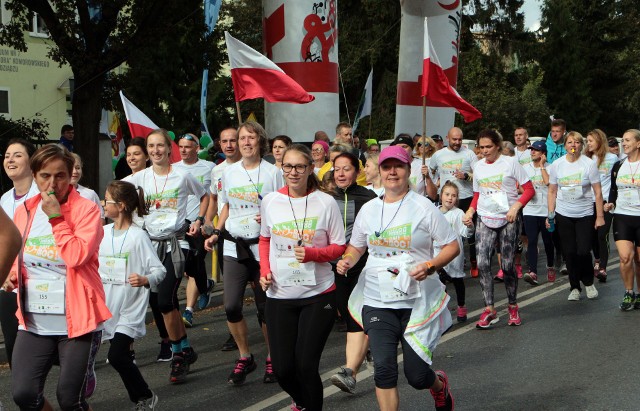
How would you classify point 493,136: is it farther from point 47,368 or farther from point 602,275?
point 47,368

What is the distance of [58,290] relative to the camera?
4.86 m

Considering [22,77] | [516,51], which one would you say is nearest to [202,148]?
[22,77]

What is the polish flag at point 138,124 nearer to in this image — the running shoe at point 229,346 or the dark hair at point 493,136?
the running shoe at point 229,346

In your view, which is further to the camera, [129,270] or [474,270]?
[474,270]

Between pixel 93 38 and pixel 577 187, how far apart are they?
377 inches

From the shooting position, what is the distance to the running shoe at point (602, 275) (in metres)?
11.9

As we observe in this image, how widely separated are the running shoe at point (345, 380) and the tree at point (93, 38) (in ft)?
35.2

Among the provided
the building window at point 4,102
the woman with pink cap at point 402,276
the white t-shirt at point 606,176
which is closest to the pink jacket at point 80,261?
the woman with pink cap at point 402,276

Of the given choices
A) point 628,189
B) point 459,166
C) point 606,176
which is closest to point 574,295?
point 628,189

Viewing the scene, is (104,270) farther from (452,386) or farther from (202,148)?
(202,148)

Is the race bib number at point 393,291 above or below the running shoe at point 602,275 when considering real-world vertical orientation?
above

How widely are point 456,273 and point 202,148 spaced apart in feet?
24.6

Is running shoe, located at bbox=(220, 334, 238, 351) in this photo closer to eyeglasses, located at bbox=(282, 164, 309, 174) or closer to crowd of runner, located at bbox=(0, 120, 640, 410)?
crowd of runner, located at bbox=(0, 120, 640, 410)

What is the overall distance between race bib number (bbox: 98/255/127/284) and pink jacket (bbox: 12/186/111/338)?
1542 mm
